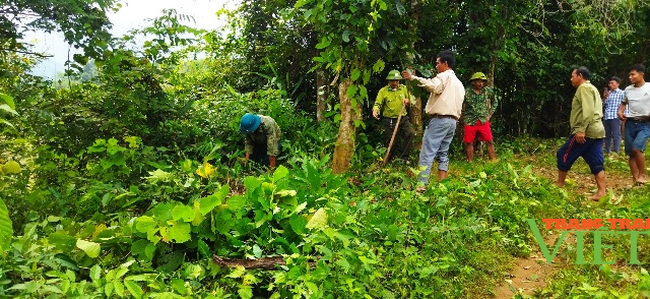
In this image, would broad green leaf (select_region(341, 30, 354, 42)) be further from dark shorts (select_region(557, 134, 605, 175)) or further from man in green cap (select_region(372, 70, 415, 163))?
dark shorts (select_region(557, 134, 605, 175))

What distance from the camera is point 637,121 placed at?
5680 mm

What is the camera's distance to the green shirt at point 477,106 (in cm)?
739

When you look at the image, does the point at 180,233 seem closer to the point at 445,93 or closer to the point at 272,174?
the point at 272,174

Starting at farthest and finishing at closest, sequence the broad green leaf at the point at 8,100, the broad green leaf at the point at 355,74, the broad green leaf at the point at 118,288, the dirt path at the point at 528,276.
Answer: the broad green leaf at the point at 355,74
the dirt path at the point at 528,276
the broad green leaf at the point at 118,288
the broad green leaf at the point at 8,100

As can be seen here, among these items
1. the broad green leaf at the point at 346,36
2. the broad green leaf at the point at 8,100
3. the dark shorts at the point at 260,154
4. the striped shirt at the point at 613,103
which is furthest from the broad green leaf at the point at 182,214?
the striped shirt at the point at 613,103

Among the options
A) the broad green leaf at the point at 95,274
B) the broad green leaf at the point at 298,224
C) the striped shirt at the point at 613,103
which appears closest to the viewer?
the broad green leaf at the point at 95,274

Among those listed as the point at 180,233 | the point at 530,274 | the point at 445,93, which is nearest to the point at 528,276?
the point at 530,274

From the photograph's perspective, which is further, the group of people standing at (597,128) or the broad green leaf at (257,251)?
the group of people standing at (597,128)

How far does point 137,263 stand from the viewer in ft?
8.61

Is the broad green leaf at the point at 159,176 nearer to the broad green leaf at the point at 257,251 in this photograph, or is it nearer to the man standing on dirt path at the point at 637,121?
the broad green leaf at the point at 257,251

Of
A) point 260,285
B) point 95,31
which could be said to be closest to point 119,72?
point 95,31

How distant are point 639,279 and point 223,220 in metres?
2.75

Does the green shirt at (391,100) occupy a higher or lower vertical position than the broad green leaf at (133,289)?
higher

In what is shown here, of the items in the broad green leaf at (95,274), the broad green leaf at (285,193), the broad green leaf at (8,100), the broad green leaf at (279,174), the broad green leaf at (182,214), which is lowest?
the broad green leaf at (95,274)
